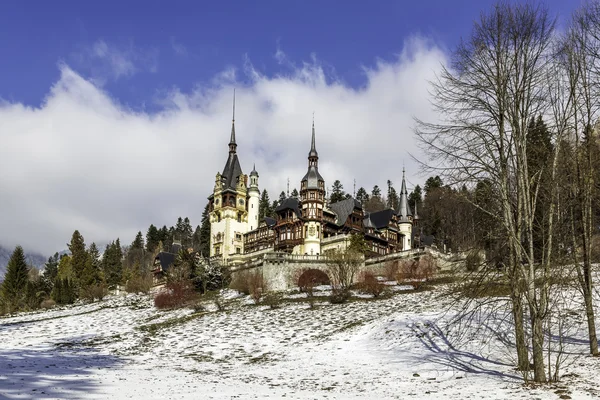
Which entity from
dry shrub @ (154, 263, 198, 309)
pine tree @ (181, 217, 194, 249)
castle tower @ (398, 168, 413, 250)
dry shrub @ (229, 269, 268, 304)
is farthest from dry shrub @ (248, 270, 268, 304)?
pine tree @ (181, 217, 194, 249)

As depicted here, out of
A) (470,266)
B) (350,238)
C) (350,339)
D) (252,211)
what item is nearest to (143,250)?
(252,211)

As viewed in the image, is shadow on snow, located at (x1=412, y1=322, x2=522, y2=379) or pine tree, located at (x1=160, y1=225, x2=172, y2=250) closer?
shadow on snow, located at (x1=412, y1=322, x2=522, y2=379)

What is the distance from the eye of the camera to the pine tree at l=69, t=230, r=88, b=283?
9671cm

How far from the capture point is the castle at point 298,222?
71.1 m

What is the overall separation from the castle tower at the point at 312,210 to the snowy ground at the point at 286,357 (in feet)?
100

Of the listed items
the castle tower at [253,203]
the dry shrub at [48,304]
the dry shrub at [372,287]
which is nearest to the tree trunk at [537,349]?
the dry shrub at [372,287]

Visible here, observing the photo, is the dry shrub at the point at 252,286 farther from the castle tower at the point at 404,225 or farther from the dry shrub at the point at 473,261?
the castle tower at the point at 404,225

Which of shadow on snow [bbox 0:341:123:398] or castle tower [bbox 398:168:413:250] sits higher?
castle tower [bbox 398:168:413:250]

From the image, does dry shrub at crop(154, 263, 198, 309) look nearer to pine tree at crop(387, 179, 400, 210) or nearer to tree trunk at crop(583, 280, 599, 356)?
tree trunk at crop(583, 280, 599, 356)

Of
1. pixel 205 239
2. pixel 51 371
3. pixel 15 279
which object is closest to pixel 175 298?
pixel 51 371

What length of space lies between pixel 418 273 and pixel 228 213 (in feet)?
125

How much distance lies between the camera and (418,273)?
1940 inches

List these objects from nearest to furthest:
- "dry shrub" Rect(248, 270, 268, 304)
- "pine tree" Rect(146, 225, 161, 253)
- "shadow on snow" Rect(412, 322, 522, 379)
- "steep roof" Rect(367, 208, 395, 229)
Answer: "shadow on snow" Rect(412, 322, 522, 379), "dry shrub" Rect(248, 270, 268, 304), "steep roof" Rect(367, 208, 395, 229), "pine tree" Rect(146, 225, 161, 253)

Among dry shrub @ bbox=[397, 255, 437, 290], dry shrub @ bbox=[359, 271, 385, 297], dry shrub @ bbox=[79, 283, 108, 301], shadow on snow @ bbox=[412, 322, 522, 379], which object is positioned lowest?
shadow on snow @ bbox=[412, 322, 522, 379]
